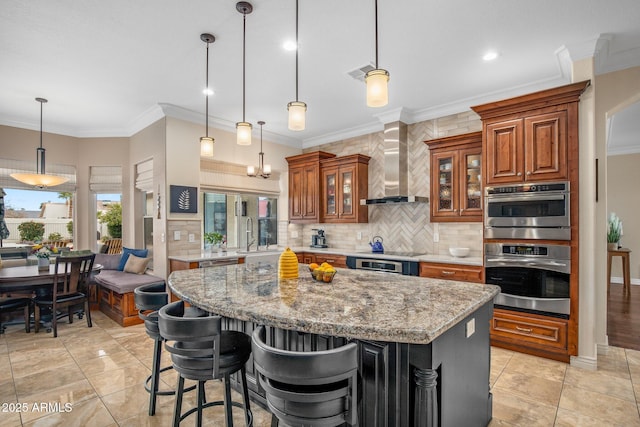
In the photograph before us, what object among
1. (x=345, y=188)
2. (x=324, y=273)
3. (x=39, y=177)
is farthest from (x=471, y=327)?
(x=39, y=177)

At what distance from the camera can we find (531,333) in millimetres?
3312

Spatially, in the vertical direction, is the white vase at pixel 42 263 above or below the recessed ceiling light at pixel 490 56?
below

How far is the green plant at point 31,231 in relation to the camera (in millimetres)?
5331

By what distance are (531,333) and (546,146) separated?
6.09ft

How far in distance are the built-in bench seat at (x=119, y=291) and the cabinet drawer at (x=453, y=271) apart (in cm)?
342

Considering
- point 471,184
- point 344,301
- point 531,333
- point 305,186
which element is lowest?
point 531,333

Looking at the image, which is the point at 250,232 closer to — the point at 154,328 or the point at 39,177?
the point at 39,177

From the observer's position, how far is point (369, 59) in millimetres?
3289

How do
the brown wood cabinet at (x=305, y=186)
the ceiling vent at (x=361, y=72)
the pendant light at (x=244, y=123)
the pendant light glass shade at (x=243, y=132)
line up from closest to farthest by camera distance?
the pendant light at (x=244, y=123), the pendant light glass shade at (x=243, y=132), the ceiling vent at (x=361, y=72), the brown wood cabinet at (x=305, y=186)

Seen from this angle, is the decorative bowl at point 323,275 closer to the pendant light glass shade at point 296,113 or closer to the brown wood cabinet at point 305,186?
the pendant light glass shade at point 296,113

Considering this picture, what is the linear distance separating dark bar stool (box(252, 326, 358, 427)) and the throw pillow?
4243 mm

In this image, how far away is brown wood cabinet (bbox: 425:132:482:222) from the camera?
409 cm

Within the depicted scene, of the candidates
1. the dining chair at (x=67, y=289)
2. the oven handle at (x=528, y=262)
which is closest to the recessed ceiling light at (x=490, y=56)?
the oven handle at (x=528, y=262)

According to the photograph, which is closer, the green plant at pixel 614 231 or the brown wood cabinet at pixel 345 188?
the brown wood cabinet at pixel 345 188
